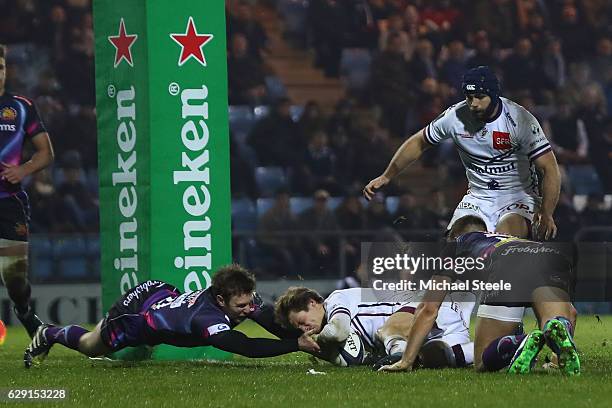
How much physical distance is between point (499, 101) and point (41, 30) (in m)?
10.6

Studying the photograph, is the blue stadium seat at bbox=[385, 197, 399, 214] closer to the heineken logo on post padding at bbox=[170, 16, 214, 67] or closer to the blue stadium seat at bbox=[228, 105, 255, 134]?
the blue stadium seat at bbox=[228, 105, 255, 134]

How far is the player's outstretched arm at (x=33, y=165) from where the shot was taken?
967 cm

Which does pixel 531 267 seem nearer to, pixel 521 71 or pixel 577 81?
pixel 521 71

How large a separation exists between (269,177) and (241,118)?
1.14m

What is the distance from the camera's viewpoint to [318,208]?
1566 cm

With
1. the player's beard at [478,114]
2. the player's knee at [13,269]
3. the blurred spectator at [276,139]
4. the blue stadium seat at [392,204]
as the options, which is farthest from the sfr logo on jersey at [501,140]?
the blurred spectator at [276,139]

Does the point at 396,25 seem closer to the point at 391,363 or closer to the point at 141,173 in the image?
the point at 141,173

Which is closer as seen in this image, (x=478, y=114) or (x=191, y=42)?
(x=478, y=114)

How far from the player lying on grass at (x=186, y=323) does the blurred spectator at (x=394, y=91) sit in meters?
9.88

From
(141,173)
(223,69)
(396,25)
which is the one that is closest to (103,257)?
(141,173)

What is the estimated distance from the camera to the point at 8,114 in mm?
9828

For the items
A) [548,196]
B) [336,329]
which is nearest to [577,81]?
[548,196]

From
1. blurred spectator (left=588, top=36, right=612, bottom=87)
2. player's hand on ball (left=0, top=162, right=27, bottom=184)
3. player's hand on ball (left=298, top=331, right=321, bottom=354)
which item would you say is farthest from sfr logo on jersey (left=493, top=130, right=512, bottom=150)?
blurred spectator (left=588, top=36, right=612, bottom=87)

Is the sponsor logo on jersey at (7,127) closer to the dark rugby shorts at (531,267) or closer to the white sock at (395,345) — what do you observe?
the white sock at (395,345)
